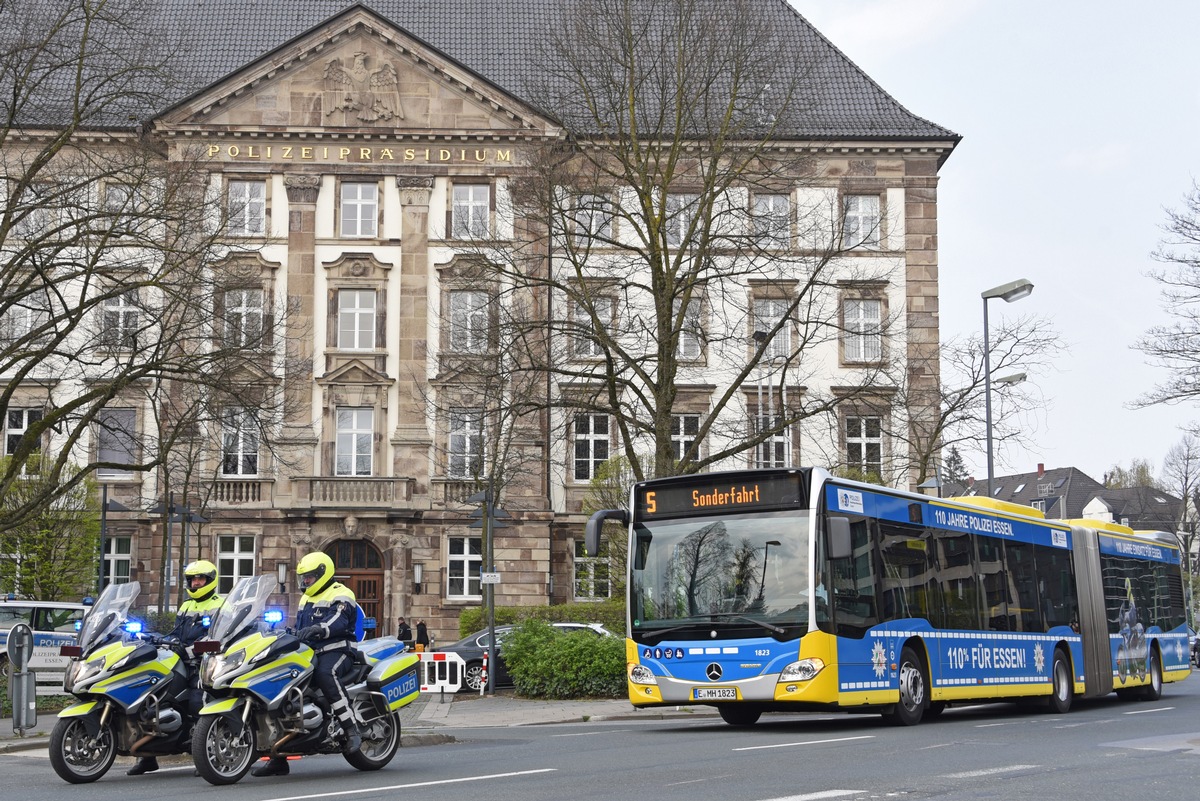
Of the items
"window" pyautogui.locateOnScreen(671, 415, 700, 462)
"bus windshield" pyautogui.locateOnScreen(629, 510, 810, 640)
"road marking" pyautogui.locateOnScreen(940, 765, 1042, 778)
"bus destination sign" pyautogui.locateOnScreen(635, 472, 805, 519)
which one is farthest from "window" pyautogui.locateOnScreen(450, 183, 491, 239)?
"road marking" pyautogui.locateOnScreen(940, 765, 1042, 778)

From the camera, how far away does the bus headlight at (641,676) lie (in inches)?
690

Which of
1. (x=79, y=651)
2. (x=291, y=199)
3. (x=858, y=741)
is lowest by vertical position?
(x=858, y=741)

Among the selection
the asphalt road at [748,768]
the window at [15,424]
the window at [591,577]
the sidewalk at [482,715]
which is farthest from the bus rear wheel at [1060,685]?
the window at [15,424]

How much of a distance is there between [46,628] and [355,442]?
48.6 ft

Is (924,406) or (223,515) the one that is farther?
(223,515)

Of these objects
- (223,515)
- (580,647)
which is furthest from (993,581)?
(223,515)

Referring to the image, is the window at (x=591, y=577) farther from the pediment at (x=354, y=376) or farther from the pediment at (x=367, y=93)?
the pediment at (x=367, y=93)

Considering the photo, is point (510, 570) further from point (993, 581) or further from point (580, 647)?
point (993, 581)

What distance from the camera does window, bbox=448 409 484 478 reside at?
37.8 m

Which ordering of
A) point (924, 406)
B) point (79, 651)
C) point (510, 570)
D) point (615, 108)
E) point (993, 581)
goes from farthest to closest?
point (510, 570), point (924, 406), point (615, 108), point (993, 581), point (79, 651)

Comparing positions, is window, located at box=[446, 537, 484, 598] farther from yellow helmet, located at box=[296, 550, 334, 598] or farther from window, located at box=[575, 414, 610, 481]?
yellow helmet, located at box=[296, 550, 334, 598]

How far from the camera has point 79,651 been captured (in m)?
12.5

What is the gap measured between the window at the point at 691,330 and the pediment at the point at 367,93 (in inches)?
302

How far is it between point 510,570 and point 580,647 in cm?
1848
